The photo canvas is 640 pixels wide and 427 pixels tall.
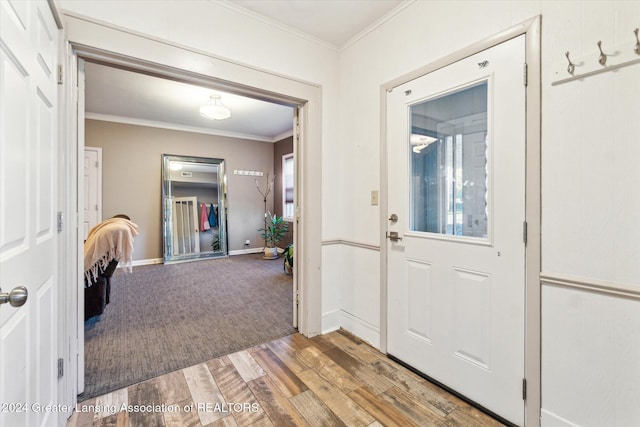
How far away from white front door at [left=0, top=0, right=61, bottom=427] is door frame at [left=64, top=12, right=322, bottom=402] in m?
0.18

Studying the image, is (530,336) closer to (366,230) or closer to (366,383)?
(366,383)

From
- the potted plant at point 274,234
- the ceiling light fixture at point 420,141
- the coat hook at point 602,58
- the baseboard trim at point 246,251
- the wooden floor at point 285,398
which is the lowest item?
the wooden floor at point 285,398

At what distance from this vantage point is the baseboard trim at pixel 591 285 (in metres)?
1.15

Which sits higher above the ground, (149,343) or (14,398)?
(14,398)

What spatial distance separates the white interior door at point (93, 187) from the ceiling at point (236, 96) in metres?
0.67

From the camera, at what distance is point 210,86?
2.07 m

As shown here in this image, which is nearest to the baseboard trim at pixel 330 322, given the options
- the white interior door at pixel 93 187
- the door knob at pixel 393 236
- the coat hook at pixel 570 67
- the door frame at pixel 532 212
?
the door knob at pixel 393 236

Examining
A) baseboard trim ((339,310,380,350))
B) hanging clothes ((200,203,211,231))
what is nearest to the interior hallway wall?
hanging clothes ((200,203,211,231))

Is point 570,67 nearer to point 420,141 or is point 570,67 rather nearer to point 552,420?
point 420,141

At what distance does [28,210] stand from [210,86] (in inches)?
55.3

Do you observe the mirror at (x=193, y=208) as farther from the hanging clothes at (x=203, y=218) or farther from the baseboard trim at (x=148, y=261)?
the baseboard trim at (x=148, y=261)

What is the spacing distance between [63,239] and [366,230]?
6.38 ft

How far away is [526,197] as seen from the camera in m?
1.43

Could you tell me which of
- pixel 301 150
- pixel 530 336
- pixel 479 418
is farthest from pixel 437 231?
pixel 301 150
